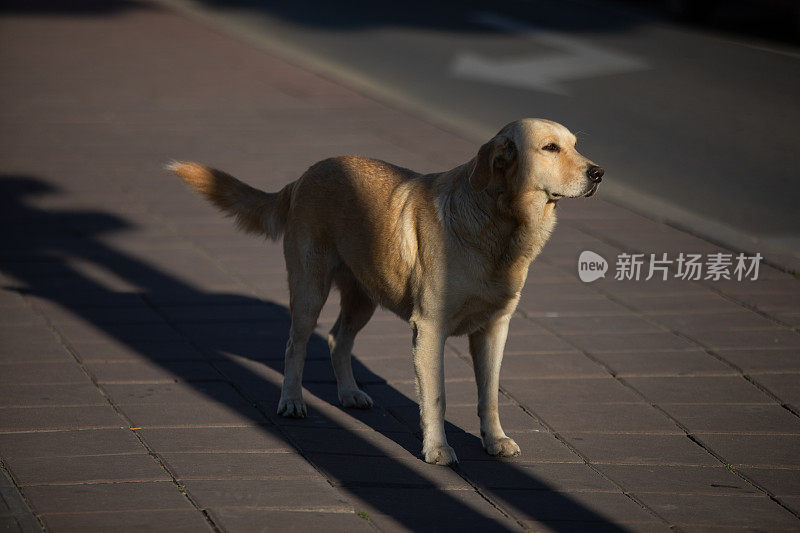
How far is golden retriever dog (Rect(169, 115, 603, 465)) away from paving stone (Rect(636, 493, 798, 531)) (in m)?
0.71

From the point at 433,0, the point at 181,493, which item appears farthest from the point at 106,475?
the point at 433,0

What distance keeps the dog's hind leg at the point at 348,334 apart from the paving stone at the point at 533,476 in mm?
784

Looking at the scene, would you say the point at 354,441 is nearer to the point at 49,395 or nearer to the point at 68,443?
the point at 68,443

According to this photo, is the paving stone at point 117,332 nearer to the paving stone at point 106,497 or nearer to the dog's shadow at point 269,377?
the dog's shadow at point 269,377

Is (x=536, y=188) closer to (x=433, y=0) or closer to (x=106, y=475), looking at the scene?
(x=106, y=475)

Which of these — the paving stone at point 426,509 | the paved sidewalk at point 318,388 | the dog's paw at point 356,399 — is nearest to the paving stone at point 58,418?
the paved sidewalk at point 318,388

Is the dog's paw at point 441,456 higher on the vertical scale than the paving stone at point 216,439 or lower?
higher

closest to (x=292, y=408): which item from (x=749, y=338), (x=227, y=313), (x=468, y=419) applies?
(x=468, y=419)

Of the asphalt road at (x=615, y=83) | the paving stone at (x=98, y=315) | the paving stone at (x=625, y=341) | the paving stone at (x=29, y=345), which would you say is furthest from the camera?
the asphalt road at (x=615, y=83)

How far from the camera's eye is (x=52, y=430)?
4750mm

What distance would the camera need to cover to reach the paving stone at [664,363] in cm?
577

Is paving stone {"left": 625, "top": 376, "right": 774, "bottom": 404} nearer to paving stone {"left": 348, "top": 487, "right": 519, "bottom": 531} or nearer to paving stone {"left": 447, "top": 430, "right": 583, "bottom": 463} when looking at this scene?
paving stone {"left": 447, "top": 430, "right": 583, "bottom": 463}

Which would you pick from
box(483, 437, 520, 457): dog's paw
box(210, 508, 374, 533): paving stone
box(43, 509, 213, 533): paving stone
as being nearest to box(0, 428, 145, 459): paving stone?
box(43, 509, 213, 533): paving stone

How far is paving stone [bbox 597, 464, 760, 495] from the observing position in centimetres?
442
